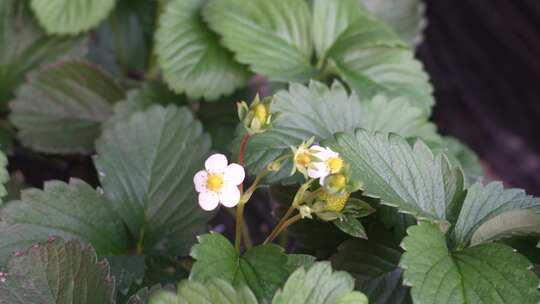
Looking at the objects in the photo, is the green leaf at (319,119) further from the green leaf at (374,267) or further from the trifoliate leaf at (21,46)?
the trifoliate leaf at (21,46)

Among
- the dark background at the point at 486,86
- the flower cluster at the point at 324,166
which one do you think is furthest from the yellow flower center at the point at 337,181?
the dark background at the point at 486,86

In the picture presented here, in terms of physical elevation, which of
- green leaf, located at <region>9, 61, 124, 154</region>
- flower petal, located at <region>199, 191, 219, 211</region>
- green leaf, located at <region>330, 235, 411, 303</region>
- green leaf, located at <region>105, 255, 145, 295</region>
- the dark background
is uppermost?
flower petal, located at <region>199, 191, 219, 211</region>

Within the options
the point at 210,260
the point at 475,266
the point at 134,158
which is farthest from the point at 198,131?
the point at 475,266

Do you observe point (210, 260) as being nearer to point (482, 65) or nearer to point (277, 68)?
point (277, 68)

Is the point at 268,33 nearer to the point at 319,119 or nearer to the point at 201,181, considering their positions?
the point at 319,119

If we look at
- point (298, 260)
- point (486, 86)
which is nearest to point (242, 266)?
point (298, 260)

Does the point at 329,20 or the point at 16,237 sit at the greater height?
the point at 329,20

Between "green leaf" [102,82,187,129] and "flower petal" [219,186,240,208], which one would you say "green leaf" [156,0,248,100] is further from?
"flower petal" [219,186,240,208]

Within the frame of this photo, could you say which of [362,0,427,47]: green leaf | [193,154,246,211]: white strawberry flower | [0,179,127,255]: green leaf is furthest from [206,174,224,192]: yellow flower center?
[362,0,427,47]: green leaf
